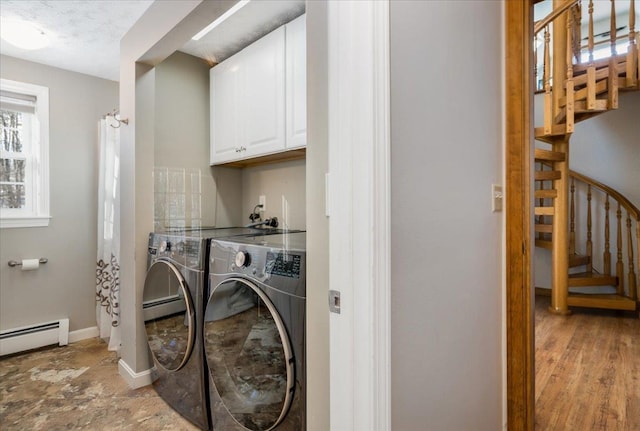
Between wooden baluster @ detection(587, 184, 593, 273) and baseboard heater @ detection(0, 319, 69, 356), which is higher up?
wooden baluster @ detection(587, 184, 593, 273)

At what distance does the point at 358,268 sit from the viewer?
2.42ft

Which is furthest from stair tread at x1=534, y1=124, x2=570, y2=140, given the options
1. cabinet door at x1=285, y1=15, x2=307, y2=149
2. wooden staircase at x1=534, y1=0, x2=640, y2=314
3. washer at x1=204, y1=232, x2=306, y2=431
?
washer at x1=204, y1=232, x2=306, y2=431

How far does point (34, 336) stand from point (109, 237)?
951 mm

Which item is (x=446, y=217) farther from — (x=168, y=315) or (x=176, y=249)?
(x=168, y=315)

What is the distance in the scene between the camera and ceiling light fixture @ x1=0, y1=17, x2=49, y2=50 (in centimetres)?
207

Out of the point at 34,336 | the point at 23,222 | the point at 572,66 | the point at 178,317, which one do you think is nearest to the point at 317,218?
the point at 178,317

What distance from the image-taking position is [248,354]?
1.37m

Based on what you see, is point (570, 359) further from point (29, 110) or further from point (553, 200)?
point (29, 110)

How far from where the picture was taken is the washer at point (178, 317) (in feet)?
5.37

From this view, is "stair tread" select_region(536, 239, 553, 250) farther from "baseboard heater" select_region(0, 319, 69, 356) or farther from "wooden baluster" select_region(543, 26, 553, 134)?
"baseboard heater" select_region(0, 319, 69, 356)

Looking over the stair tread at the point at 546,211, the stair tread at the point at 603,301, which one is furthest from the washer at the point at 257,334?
the stair tread at the point at 603,301

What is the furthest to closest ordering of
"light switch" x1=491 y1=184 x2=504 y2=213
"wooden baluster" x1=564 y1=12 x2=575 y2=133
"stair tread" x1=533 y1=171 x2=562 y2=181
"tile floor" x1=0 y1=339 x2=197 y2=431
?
"stair tread" x1=533 y1=171 x2=562 y2=181 < "wooden baluster" x1=564 y1=12 x2=575 y2=133 < "tile floor" x1=0 y1=339 x2=197 y2=431 < "light switch" x1=491 y1=184 x2=504 y2=213

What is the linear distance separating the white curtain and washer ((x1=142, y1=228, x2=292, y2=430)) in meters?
0.56

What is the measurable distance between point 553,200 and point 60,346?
4.54 meters
